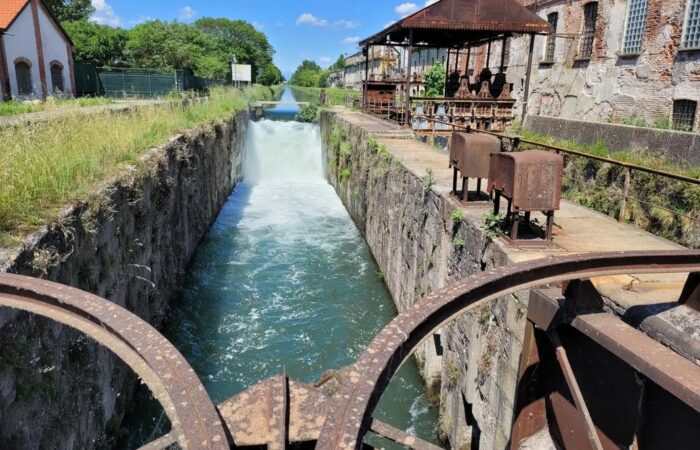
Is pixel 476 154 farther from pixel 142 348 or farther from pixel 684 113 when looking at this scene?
Result: pixel 684 113

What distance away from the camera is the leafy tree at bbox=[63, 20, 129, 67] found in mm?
40094

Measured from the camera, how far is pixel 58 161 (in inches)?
245

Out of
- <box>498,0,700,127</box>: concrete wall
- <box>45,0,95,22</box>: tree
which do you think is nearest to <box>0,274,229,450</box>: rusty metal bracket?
<box>498,0,700,127</box>: concrete wall

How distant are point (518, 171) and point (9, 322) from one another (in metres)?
4.34

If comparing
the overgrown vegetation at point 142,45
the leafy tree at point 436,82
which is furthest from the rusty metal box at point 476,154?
the overgrown vegetation at point 142,45

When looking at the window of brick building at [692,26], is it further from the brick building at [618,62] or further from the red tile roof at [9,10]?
the red tile roof at [9,10]

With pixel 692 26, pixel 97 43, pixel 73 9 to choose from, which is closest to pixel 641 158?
pixel 692 26

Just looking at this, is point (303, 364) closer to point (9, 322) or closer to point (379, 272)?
point (379, 272)

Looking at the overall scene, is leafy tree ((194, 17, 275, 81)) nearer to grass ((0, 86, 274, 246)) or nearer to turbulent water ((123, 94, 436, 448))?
turbulent water ((123, 94, 436, 448))

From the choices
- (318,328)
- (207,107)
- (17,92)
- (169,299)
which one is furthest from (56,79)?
(318,328)

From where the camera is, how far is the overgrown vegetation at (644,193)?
24.9 ft

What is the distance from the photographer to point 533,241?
5.27 m

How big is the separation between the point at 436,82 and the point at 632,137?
695 inches

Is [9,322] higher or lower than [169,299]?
higher
